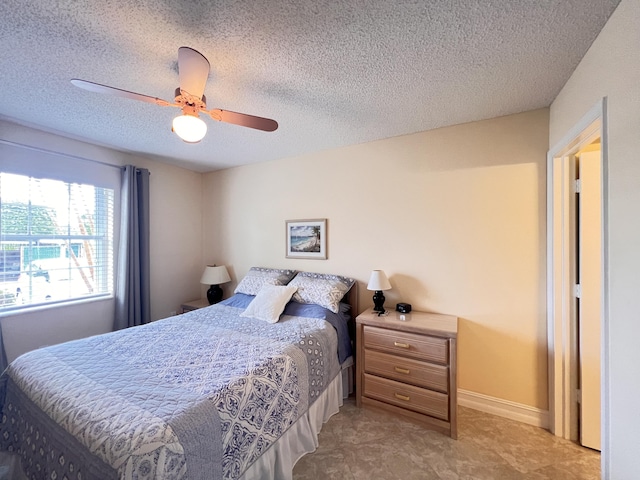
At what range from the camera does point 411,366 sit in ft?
6.32

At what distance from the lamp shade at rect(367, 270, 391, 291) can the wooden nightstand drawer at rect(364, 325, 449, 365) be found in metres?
0.36

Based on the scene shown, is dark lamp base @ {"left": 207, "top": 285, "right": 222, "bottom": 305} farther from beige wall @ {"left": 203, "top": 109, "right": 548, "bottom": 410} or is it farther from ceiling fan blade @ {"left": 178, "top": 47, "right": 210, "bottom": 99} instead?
ceiling fan blade @ {"left": 178, "top": 47, "right": 210, "bottom": 99}

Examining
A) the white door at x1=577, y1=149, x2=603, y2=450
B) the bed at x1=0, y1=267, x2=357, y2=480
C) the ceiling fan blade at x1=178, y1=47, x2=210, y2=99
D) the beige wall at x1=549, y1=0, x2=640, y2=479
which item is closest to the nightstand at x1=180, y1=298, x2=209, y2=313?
the bed at x1=0, y1=267, x2=357, y2=480

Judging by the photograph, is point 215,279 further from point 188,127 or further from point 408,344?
point 408,344

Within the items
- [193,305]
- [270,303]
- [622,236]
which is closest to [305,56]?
[622,236]

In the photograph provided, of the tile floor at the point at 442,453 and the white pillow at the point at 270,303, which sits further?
the white pillow at the point at 270,303

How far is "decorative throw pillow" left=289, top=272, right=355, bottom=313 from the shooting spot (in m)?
2.34

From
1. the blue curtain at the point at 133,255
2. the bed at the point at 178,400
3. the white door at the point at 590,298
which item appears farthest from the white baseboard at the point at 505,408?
the blue curtain at the point at 133,255

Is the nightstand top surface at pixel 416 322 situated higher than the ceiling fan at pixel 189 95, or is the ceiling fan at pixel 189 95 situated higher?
the ceiling fan at pixel 189 95

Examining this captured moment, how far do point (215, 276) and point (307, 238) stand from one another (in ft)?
4.56

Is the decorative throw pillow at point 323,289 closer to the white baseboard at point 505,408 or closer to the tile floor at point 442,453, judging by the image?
the tile floor at point 442,453

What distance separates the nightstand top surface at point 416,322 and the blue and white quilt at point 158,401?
0.51 m

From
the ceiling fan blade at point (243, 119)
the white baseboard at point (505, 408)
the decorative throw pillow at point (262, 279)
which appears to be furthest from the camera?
the decorative throw pillow at point (262, 279)

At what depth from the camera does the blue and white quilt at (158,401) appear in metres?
0.94
